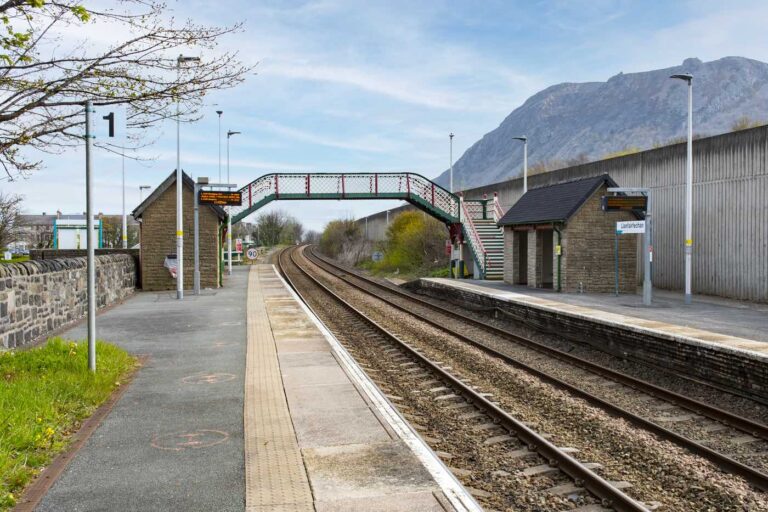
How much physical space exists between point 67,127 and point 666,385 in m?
10.4

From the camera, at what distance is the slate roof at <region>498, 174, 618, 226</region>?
77.7 ft

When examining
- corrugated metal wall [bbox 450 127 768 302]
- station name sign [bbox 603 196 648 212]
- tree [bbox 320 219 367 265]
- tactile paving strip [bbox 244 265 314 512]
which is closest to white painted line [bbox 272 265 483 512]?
tactile paving strip [bbox 244 265 314 512]

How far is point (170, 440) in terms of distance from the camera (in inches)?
281

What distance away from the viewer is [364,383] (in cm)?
999

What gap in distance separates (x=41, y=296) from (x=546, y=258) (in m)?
19.9

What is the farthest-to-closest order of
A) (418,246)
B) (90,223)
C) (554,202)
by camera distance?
(418,246) → (554,202) → (90,223)

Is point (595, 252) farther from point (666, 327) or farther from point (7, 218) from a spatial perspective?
point (7, 218)

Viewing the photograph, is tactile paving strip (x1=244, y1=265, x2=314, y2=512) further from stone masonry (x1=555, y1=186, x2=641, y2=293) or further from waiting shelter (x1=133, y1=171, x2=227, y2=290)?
waiting shelter (x1=133, y1=171, x2=227, y2=290)

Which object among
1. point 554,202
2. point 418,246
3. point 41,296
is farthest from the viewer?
point 418,246

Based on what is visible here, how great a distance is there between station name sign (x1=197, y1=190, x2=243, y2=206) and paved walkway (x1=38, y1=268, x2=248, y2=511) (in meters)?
12.7

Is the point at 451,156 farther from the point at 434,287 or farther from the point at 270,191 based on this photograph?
the point at 434,287

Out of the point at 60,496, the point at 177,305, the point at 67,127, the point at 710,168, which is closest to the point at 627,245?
the point at 710,168

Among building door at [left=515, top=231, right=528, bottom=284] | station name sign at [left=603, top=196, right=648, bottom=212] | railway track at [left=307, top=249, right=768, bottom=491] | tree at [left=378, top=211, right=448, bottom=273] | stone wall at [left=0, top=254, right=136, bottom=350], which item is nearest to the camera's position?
railway track at [left=307, top=249, right=768, bottom=491]

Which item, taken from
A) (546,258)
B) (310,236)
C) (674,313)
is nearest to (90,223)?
(674,313)
